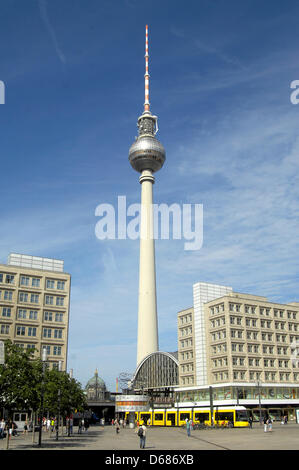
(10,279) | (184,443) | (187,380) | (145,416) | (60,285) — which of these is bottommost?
(145,416)

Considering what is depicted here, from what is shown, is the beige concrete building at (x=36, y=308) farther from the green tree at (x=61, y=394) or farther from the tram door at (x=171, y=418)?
the green tree at (x=61, y=394)

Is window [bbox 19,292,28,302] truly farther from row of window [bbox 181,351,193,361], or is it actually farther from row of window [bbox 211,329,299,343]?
row of window [bbox 211,329,299,343]

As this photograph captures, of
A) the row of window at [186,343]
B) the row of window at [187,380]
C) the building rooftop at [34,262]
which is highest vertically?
the building rooftop at [34,262]

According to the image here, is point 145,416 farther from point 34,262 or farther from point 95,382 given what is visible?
point 95,382

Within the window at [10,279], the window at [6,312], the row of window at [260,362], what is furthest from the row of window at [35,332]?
the row of window at [260,362]

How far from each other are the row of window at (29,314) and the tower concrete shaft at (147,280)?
3877 centimetres

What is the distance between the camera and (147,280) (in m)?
122

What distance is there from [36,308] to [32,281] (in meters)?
4.96

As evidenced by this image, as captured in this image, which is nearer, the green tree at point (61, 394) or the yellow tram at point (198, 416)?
the green tree at point (61, 394)

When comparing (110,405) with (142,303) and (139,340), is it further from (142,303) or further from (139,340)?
(142,303)

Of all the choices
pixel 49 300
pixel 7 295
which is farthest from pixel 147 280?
pixel 7 295

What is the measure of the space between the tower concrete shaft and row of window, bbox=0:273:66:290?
1519 inches

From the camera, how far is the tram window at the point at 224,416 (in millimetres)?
61719
